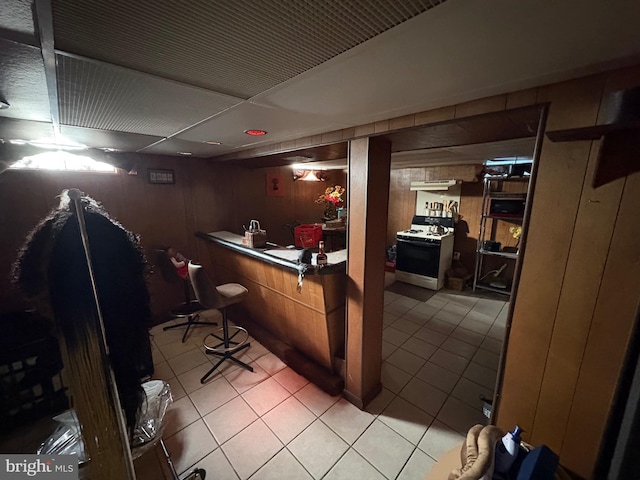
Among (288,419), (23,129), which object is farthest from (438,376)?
(23,129)

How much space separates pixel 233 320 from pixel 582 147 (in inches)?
136

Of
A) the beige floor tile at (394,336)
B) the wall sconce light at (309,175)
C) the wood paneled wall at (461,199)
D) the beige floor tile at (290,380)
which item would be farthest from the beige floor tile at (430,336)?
the wall sconce light at (309,175)

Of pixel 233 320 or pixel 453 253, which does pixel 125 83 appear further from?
pixel 453 253

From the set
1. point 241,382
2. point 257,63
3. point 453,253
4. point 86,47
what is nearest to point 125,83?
point 86,47

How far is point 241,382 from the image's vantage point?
2254 mm

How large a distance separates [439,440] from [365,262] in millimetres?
1334

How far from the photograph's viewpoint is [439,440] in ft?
5.71

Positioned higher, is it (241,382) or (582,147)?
(582,147)

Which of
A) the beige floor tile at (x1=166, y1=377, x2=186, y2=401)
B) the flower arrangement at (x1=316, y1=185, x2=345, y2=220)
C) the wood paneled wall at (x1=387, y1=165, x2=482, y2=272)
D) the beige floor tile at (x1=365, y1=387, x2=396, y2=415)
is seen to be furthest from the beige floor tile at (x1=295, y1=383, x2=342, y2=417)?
the wood paneled wall at (x1=387, y1=165, x2=482, y2=272)

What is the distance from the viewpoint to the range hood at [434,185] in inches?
164

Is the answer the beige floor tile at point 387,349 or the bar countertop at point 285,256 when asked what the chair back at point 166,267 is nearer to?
the bar countertop at point 285,256

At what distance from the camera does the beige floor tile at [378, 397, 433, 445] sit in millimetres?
1786

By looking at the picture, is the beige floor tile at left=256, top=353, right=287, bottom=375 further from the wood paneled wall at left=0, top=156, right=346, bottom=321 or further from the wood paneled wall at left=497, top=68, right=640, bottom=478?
the wood paneled wall at left=497, top=68, right=640, bottom=478

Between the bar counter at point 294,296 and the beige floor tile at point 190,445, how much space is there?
1.00 m
